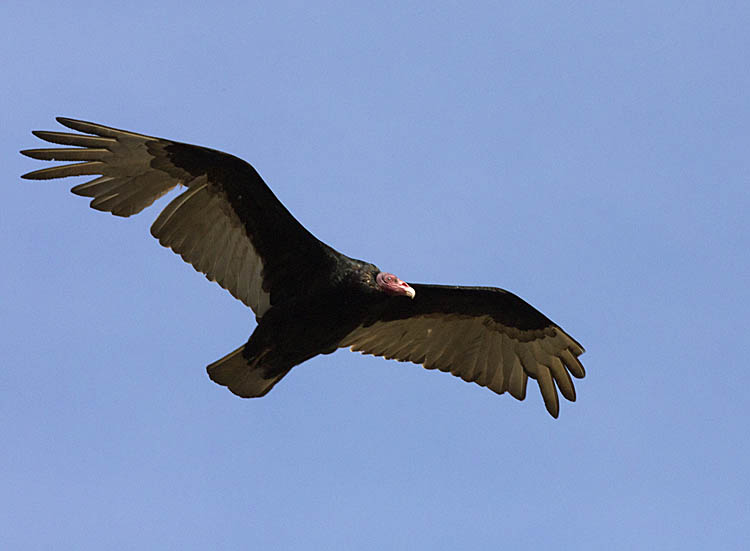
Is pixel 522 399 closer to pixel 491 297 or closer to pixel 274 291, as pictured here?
pixel 491 297

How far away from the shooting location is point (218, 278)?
8.09 meters

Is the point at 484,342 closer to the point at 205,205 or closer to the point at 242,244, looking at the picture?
the point at 242,244

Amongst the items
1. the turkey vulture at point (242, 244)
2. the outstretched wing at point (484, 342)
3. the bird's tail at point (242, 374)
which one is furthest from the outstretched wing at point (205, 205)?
the outstretched wing at point (484, 342)

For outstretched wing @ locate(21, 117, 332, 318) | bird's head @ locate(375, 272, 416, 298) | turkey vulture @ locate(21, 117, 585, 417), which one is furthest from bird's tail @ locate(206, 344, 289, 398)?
bird's head @ locate(375, 272, 416, 298)

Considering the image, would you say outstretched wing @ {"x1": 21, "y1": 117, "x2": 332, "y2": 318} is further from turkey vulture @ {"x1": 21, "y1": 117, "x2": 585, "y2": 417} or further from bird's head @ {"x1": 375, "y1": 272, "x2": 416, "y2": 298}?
bird's head @ {"x1": 375, "y1": 272, "x2": 416, "y2": 298}

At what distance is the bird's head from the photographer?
8.10 m

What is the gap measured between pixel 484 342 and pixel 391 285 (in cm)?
143

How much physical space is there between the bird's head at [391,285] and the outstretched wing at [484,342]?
794mm

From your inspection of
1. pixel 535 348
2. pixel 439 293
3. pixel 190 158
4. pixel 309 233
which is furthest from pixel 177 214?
pixel 535 348

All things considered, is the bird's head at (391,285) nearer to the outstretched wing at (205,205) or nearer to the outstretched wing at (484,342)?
the outstretched wing at (205,205)

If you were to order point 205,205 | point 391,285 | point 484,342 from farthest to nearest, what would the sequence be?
point 484,342 → point 391,285 → point 205,205

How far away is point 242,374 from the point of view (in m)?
8.25

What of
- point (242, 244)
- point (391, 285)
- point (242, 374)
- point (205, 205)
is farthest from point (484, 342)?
→ point (205, 205)

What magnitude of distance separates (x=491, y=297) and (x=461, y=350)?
505 millimetres
